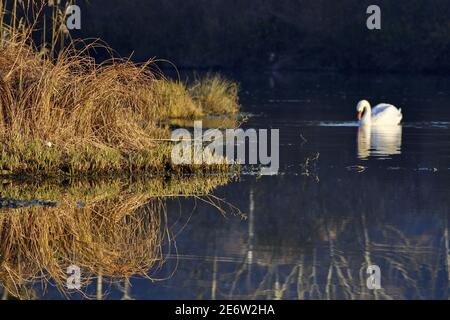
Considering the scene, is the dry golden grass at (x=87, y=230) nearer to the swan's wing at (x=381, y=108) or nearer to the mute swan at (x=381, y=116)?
the mute swan at (x=381, y=116)

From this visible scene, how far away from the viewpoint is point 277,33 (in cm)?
6631

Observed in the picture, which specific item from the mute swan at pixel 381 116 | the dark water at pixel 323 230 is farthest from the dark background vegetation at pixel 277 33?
the dark water at pixel 323 230

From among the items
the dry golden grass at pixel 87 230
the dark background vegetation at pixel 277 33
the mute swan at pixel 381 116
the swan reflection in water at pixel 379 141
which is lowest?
the dry golden grass at pixel 87 230

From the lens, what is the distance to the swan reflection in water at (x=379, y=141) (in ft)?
63.2

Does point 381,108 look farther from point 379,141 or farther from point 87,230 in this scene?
point 87,230

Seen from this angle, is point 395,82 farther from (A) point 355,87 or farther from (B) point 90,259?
(B) point 90,259

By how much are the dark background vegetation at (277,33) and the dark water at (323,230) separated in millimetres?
40391

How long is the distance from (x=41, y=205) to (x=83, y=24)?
55.1 metres

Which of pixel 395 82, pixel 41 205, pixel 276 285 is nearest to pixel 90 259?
pixel 276 285

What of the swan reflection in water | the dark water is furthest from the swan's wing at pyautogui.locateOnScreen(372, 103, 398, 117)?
the dark water

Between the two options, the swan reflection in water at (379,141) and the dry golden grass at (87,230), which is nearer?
the dry golden grass at (87,230)

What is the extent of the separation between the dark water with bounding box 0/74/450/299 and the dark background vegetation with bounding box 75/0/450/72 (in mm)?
40391

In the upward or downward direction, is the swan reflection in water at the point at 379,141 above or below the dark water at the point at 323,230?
above

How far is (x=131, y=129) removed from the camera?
16328 millimetres
